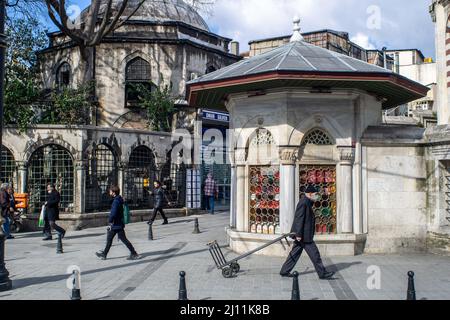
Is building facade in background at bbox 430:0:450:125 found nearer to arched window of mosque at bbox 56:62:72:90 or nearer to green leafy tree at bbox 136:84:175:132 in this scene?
green leafy tree at bbox 136:84:175:132

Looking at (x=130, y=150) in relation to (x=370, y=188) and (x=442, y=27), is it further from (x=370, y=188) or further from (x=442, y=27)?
(x=442, y=27)

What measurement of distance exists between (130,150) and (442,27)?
1243cm

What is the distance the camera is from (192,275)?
29.7 feet

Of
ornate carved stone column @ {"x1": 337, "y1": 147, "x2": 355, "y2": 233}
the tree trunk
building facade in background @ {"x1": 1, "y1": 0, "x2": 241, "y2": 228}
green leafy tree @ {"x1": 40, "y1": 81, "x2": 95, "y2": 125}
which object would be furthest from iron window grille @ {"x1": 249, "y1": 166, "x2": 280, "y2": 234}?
the tree trunk

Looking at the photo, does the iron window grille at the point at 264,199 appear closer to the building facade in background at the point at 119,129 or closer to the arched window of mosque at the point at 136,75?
the building facade in background at the point at 119,129

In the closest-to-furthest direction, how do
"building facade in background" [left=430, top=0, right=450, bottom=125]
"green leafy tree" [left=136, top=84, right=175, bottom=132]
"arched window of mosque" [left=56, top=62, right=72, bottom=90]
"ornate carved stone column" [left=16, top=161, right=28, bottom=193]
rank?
"building facade in background" [left=430, top=0, right=450, bottom=125], "ornate carved stone column" [left=16, top=161, right=28, bottom=193], "green leafy tree" [left=136, top=84, right=175, bottom=132], "arched window of mosque" [left=56, top=62, right=72, bottom=90]

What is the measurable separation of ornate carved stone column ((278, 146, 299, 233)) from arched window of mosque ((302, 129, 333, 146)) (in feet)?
1.35

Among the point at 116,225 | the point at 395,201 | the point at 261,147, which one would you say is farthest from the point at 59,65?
the point at 395,201

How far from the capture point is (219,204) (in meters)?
28.0

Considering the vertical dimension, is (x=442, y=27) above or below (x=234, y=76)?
above

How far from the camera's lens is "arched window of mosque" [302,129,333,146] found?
1117 cm

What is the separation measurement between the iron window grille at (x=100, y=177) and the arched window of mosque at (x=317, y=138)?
945cm

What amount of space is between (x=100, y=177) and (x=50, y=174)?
6.51ft
